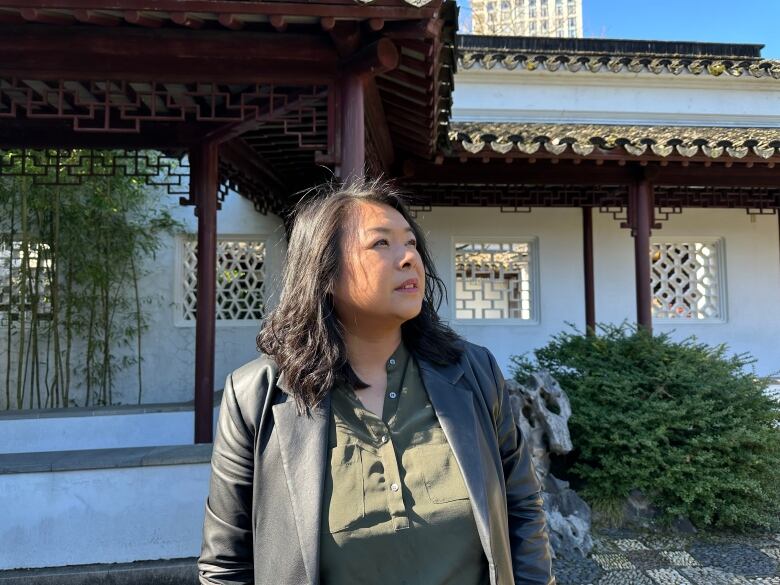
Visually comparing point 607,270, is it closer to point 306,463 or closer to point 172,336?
point 172,336

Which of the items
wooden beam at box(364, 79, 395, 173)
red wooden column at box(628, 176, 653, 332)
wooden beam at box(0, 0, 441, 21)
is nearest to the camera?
wooden beam at box(0, 0, 441, 21)

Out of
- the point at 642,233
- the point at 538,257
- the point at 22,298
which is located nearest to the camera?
the point at 642,233

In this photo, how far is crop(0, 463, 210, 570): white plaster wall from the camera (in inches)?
116

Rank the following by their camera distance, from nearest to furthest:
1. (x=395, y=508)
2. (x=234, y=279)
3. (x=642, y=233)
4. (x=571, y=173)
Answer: (x=395, y=508) → (x=642, y=233) → (x=571, y=173) → (x=234, y=279)

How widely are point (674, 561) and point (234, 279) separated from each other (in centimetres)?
514

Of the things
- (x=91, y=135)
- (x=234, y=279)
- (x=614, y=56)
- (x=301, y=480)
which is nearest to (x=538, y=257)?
(x=614, y=56)

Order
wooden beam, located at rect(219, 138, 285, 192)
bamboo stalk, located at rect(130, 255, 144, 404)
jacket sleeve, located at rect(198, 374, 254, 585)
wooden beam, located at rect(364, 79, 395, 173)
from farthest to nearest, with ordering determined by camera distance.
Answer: bamboo stalk, located at rect(130, 255, 144, 404) < wooden beam, located at rect(219, 138, 285, 192) < wooden beam, located at rect(364, 79, 395, 173) < jacket sleeve, located at rect(198, 374, 254, 585)

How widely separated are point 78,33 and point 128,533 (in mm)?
2594

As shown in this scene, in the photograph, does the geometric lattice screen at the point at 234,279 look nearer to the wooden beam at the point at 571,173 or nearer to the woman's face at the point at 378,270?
the wooden beam at the point at 571,173

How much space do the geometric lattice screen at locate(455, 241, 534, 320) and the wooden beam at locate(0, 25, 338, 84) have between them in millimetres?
4097

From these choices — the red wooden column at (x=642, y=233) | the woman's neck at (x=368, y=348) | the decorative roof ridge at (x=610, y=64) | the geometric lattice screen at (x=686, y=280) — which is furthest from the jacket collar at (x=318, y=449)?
the decorative roof ridge at (x=610, y=64)

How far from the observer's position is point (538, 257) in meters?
6.71

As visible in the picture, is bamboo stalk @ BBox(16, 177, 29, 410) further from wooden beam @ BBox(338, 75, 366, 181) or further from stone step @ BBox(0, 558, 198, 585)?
wooden beam @ BBox(338, 75, 366, 181)

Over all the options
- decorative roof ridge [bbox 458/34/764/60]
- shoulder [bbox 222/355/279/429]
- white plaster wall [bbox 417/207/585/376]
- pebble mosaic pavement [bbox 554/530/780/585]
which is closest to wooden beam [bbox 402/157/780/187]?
white plaster wall [bbox 417/207/585/376]
